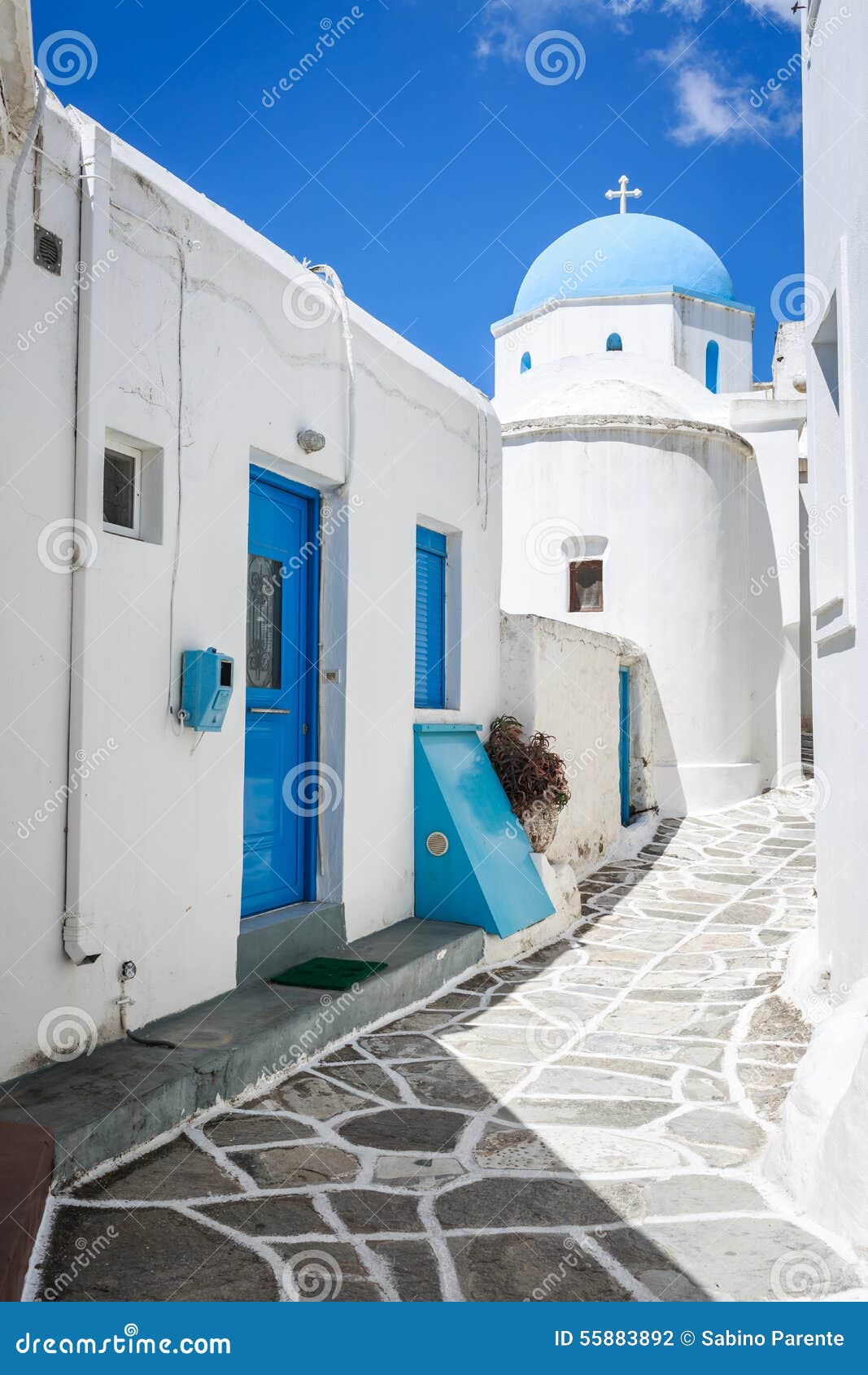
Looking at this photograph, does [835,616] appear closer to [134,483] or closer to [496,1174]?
[496,1174]

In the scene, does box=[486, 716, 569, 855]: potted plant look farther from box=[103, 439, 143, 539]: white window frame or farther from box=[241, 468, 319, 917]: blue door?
box=[103, 439, 143, 539]: white window frame

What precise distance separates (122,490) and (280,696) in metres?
1.83

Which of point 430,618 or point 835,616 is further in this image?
point 430,618

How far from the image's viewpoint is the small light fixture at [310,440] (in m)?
6.18

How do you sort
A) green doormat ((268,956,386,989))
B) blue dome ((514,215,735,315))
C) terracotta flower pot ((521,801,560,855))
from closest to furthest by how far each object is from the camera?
green doormat ((268,956,386,989)) → terracotta flower pot ((521,801,560,855)) → blue dome ((514,215,735,315))

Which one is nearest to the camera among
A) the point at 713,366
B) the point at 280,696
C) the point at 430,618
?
the point at 280,696

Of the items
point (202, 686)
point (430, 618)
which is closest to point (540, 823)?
point (430, 618)

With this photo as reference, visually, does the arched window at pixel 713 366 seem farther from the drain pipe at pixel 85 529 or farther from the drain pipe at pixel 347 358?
the drain pipe at pixel 85 529

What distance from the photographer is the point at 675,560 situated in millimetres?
14586

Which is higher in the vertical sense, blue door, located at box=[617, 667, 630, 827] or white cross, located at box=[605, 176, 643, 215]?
white cross, located at box=[605, 176, 643, 215]

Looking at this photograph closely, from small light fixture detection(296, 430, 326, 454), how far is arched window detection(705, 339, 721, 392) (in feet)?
50.6

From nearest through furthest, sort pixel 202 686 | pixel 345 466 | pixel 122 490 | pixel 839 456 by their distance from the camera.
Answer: pixel 122 490
pixel 202 686
pixel 839 456
pixel 345 466

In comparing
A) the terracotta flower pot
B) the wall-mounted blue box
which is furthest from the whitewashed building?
the wall-mounted blue box

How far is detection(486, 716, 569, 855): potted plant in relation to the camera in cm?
855
